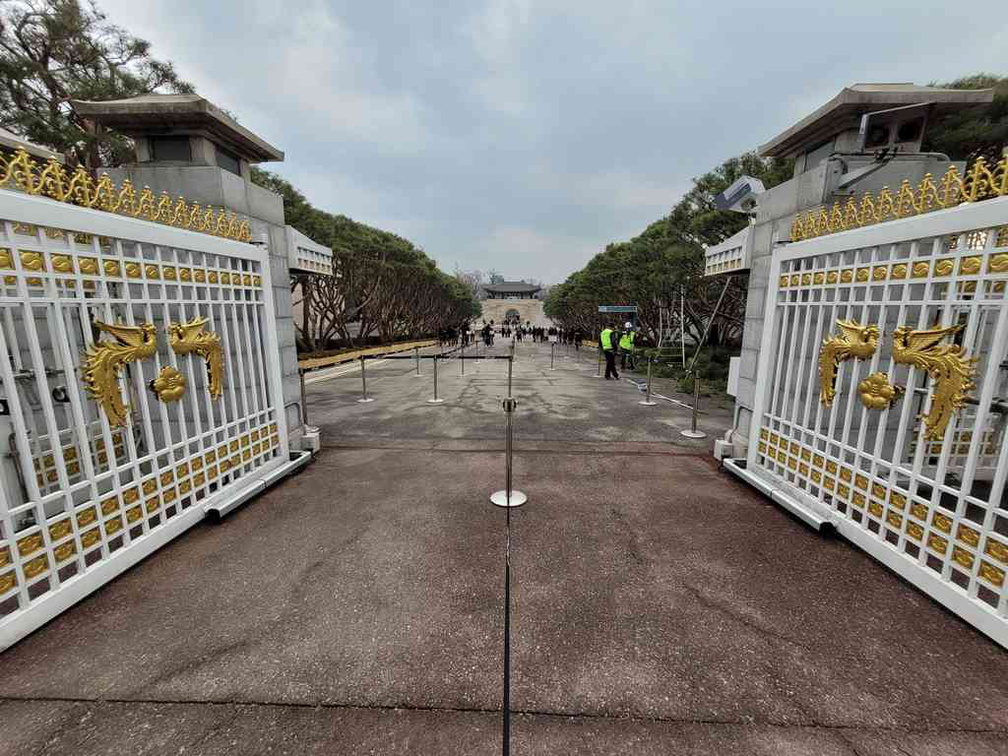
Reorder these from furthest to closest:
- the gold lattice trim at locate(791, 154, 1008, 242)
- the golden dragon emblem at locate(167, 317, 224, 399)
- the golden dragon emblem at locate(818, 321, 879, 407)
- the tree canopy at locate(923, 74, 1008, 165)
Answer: the tree canopy at locate(923, 74, 1008, 165), the golden dragon emblem at locate(167, 317, 224, 399), the golden dragon emblem at locate(818, 321, 879, 407), the gold lattice trim at locate(791, 154, 1008, 242)

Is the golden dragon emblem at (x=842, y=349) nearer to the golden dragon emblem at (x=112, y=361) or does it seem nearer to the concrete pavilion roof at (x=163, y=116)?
the golden dragon emblem at (x=112, y=361)

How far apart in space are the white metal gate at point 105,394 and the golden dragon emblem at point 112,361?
0.03ft

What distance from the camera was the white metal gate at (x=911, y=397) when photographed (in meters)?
2.70

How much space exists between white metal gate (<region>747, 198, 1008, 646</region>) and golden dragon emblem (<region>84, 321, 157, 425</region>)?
19.8ft

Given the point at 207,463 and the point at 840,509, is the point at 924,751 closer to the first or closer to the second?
the point at 840,509

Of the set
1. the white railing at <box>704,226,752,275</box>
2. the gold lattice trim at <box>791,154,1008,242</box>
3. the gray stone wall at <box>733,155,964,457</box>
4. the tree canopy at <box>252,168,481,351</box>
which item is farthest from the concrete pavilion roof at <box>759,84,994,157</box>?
the tree canopy at <box>252,168,481,351</box>

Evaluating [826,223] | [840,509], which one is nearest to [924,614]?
[840,509]

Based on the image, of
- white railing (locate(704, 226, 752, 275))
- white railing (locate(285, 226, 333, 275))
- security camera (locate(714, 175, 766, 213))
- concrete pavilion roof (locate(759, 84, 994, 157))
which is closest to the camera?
concrete pavilion roof (locate(759, 84, 994, 157))

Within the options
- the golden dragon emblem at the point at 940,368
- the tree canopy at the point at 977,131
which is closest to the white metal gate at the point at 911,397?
the golden dragon emblem at the point at 940,368

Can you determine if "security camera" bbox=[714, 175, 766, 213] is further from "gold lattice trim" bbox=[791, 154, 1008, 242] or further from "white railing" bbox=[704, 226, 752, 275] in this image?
"gold lattice trim" bbox=[791, 154, 1008, 242]

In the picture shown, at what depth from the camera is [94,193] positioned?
3.22m

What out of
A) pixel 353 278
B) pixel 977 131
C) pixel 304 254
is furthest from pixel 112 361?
pixel 353 278

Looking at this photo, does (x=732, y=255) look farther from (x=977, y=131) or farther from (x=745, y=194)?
(x=977, y=131)

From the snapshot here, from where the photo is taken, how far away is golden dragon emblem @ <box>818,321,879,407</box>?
11.7ft
